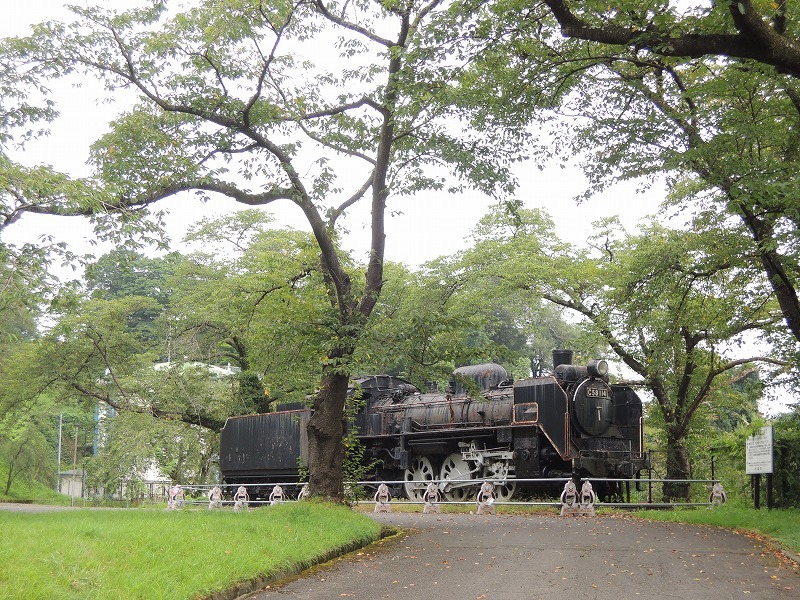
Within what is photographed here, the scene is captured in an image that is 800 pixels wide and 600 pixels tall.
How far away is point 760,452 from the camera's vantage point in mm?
14922

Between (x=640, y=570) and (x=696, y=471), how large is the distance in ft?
52.9

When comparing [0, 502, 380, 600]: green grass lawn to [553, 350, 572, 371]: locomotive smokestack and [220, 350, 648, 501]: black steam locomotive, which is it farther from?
[553, 350, 572, 371]: locomotive smokestack

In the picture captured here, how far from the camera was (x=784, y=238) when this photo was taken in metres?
11.5

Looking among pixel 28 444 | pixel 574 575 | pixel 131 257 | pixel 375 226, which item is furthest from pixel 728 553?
pixel 28 444

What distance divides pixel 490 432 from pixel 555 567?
11236mm

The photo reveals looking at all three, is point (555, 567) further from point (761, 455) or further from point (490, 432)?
point (490, 432)

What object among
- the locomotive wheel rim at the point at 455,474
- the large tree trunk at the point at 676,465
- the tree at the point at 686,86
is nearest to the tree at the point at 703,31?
the tree at the point at 686,86

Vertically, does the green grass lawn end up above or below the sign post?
below

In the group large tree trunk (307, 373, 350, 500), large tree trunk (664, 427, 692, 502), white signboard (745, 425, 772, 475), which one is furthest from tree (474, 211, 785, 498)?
large tree trunk (307, 373, 350, 500)

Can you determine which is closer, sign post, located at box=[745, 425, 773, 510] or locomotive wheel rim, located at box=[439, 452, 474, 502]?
sign post, located at box=[745, 425, 773, 510]

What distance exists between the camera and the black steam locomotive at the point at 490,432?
1877cm

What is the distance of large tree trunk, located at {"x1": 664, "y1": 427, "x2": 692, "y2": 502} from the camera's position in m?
20.5

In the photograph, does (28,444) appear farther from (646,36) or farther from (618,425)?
(646,36)

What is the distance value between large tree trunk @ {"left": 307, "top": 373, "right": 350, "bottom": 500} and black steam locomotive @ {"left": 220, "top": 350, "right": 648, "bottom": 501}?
219cm
